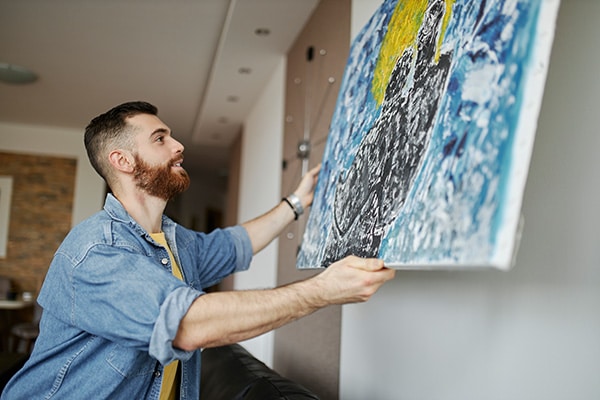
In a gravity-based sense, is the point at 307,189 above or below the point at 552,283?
above

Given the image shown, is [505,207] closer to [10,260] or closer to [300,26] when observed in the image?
[300,26]

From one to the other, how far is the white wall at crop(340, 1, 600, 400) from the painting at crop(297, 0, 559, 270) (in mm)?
244

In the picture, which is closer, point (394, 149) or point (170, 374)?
point (394, 149)

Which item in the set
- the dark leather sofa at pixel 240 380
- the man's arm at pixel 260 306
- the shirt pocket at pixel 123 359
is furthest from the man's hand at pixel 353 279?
the shirt pocket at pixel 123 359

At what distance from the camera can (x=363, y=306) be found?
194cm

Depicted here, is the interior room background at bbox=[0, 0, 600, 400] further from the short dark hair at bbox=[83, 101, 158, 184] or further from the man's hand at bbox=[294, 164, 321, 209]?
the short dark hair at bbox=[83, 101, 158, 184]

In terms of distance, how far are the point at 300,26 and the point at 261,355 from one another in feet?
7.73

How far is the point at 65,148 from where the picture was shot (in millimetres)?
7230

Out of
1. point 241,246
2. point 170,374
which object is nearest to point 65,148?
point 241,246

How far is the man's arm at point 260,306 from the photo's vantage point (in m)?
1.06

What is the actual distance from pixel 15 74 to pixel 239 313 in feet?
15.2

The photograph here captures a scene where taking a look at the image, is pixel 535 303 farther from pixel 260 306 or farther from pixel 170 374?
pixel 170 374

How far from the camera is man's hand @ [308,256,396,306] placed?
1.04m

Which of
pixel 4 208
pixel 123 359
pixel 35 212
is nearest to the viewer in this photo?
pixel 123 359
